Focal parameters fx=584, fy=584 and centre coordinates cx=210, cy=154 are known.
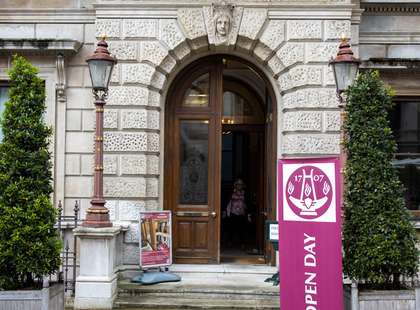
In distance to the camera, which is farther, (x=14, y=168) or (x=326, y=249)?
(x=14, y=168)

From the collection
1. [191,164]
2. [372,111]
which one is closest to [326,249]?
[372,111]

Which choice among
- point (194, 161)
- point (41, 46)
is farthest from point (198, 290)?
point (41, 46)

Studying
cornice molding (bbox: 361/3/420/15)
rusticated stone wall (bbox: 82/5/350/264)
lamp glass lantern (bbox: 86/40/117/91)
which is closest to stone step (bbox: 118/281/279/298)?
rusticated stone wall (bbox: 82/5/350/264)

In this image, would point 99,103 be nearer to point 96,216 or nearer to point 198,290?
point 96,216

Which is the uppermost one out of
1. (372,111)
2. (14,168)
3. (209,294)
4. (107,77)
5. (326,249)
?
(107,77)

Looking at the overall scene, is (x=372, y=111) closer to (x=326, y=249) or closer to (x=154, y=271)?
(x=326, y=249)

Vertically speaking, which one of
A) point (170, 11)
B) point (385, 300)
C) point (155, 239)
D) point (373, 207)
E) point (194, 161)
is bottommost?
point (385, 300)

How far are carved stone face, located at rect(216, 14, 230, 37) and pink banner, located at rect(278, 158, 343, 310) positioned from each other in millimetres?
4947

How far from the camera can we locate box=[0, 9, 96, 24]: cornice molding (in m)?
Result: 12.1

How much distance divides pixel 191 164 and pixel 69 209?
2663 millimetres

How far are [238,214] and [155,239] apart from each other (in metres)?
3.95

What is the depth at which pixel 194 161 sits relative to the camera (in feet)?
40.1

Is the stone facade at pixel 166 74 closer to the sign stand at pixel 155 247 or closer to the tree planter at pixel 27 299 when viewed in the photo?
the sign stand at pixel 155 247

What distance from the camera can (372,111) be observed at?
786 centimetres
